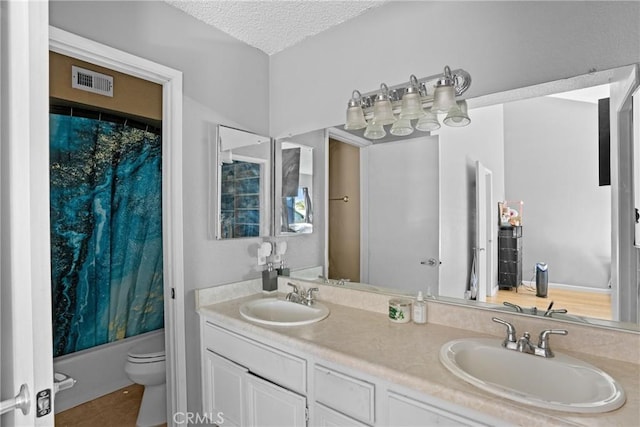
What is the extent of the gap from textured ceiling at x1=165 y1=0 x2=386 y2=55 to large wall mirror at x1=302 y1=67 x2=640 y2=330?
783mm

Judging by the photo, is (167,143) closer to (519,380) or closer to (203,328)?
(203,328)

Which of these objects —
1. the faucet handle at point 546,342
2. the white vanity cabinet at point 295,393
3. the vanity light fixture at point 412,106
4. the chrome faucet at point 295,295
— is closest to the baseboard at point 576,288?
the faucet handle at point 546,342

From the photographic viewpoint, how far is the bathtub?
2408mm

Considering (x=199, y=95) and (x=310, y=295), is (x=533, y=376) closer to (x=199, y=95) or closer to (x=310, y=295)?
(x=310, y=295)

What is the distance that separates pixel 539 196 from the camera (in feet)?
4.50

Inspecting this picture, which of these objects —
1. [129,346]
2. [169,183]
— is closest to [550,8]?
[169,183]

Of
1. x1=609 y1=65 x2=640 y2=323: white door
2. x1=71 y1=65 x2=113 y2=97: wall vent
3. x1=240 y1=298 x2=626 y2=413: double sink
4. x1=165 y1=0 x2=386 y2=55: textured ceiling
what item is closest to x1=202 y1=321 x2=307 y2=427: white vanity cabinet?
x1=240 y1=298 x2=626 y2=413: double sink

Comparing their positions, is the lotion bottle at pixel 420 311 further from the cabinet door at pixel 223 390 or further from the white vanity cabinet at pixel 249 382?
the cabinet door at pixel 223 390

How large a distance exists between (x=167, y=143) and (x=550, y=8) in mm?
1823

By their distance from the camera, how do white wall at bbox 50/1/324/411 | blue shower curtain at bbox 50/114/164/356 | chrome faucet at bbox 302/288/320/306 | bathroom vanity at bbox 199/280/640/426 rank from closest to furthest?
bathroom vanity at bbox 199/280/640/426 → white wall at bbox 50/1/324/411 → chrome faucet at bbox 302/288/320/306 → blue shower curtain at bbox 50/114/164/356

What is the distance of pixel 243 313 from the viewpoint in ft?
5.56

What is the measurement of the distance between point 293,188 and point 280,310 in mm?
769

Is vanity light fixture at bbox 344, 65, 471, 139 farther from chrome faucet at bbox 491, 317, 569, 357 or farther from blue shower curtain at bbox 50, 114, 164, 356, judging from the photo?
blue shower curtain at bbox 50, 114, 164, 356

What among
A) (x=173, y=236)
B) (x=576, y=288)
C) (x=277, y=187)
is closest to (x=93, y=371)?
(x=173, y=236)
